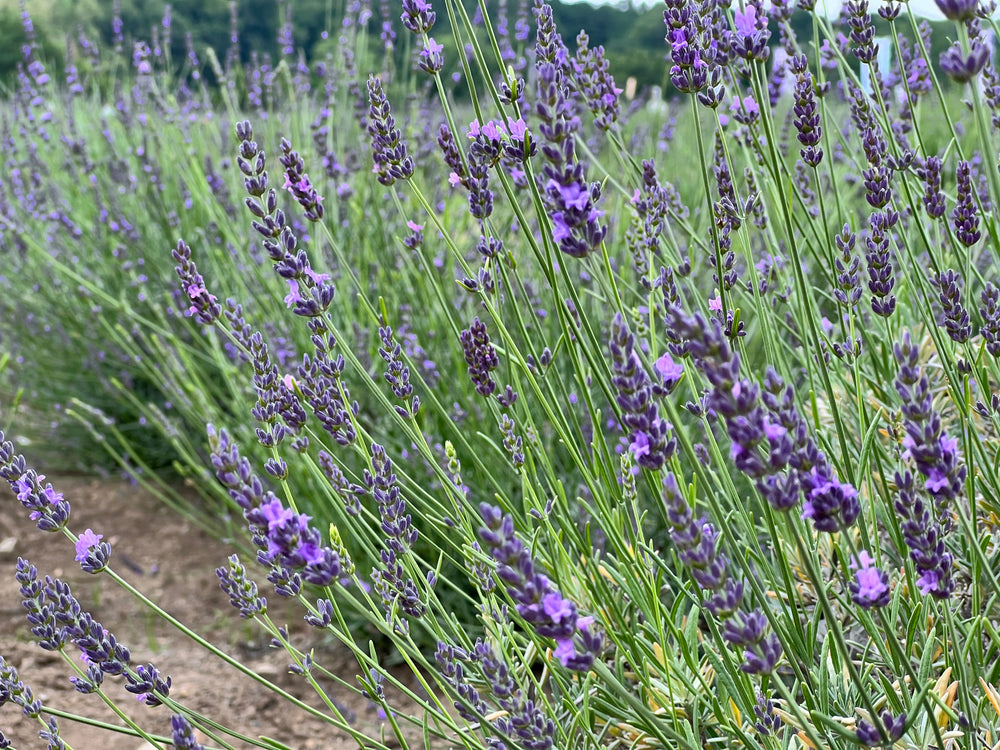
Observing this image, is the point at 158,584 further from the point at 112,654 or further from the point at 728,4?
the point at 728,4

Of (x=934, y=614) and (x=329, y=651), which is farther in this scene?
(x=329, y=651)

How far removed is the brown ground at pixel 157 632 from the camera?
2.40 meters

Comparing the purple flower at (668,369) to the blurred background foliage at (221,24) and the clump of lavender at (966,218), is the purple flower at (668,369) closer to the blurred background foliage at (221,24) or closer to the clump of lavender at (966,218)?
the clump of lavender at (966,218)

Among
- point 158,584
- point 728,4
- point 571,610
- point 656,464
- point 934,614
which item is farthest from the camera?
point 158,584

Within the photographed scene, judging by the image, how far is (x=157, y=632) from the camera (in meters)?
3.04

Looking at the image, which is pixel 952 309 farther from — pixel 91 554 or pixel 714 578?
pixel 91 554

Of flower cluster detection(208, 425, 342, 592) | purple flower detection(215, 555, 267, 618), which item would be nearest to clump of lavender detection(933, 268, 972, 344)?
flower cluster detection(208, 425, 342, 592)

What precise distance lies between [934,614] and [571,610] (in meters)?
1.01

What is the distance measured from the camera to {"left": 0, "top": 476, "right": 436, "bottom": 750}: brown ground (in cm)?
240

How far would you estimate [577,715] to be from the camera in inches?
53.2

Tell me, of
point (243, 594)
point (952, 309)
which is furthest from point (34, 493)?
point (952, 309)

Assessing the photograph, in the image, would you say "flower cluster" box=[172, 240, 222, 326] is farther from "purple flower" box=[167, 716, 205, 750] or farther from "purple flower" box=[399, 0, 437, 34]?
"purple flower" box=[167, 716, 205, 750]

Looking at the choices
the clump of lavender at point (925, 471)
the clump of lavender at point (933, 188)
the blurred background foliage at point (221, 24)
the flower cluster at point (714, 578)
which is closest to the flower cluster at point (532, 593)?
the flower cluster at point (714, 578)

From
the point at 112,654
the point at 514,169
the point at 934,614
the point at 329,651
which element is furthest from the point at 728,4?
the point at 329,651
